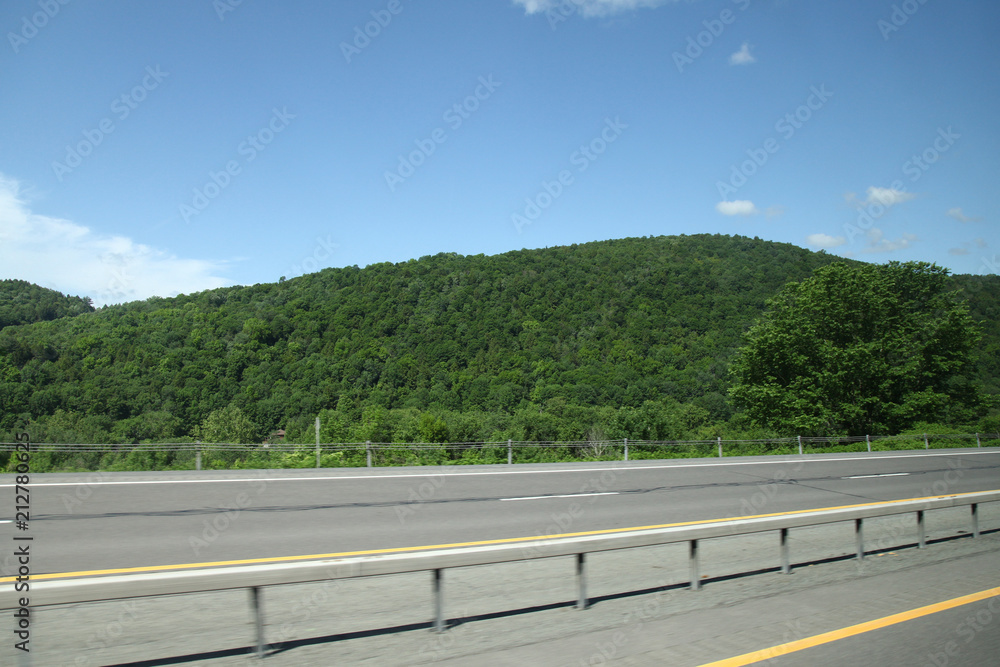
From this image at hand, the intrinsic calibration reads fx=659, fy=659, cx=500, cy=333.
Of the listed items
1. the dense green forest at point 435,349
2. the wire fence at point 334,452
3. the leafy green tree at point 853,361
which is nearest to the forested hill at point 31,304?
the dense green forest at point 435,349

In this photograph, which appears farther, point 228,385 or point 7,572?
point 228,385

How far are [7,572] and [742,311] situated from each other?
92.6m

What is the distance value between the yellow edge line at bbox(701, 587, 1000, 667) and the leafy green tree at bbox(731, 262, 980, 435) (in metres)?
35.4

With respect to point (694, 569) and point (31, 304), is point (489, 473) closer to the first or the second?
point (694, 569)

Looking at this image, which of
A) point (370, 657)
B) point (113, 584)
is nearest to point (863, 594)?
point (370, 657)

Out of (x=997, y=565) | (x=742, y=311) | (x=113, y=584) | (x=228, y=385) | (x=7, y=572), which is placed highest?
(x=742, y=311)

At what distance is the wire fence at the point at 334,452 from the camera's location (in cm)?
1867

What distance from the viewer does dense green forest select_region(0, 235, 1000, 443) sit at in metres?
57.5

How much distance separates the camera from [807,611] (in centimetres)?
576

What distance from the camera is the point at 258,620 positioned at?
4.50 metres

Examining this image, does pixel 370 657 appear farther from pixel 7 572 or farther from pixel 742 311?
pixel 742 311

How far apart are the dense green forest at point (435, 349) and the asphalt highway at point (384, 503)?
85.4 ft

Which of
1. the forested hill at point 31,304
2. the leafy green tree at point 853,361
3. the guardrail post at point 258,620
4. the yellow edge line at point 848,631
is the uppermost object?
the forested hill at point 31,304

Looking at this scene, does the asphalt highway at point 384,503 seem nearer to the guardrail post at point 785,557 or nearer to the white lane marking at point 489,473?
the white lane marking at point 489,473
